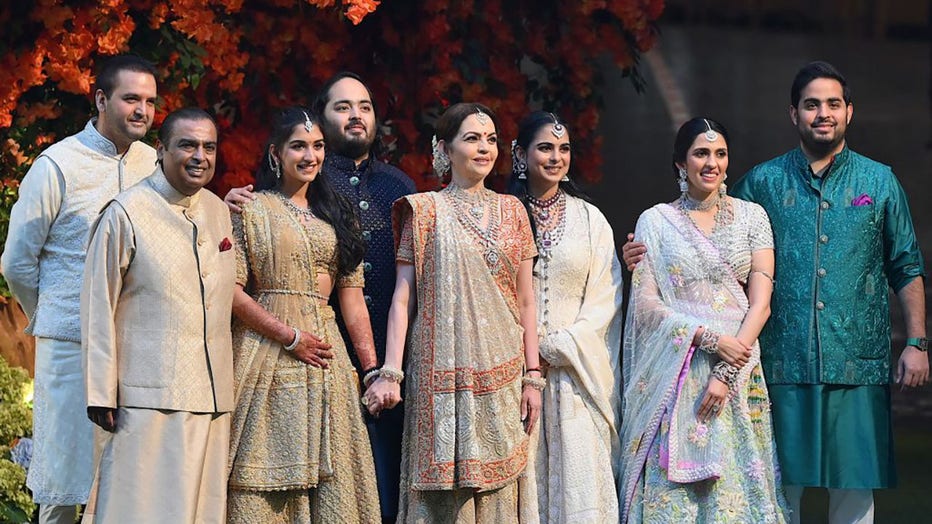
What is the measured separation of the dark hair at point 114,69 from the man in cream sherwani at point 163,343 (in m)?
0.35

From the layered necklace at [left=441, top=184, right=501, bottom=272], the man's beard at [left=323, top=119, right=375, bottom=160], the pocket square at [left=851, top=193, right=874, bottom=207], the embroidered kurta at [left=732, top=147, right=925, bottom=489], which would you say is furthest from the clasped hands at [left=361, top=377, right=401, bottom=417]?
the pocket square at [left=851, top=193, right=874, bottom=207]

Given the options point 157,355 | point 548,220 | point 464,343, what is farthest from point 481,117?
point 157,355

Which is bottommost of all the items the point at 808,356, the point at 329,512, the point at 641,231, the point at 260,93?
the point at 329,512

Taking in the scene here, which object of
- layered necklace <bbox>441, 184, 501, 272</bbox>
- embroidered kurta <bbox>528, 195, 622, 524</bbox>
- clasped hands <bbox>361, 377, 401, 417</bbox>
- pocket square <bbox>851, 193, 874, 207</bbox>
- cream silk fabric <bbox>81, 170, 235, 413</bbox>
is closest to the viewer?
cream silk fabric <bbox>81, 170, 235, 413</bbox>

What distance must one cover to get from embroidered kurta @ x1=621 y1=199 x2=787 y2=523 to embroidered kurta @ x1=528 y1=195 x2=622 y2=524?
3.6 inches

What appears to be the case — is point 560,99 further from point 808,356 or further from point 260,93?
point 808,356

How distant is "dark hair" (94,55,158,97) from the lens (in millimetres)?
5266

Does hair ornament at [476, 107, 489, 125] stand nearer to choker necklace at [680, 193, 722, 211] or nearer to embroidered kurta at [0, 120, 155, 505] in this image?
choker necklace at [680, 193, 722, 211]

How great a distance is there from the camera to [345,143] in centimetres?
565

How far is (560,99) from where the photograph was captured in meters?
7.03

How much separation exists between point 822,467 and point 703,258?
31.2 inches

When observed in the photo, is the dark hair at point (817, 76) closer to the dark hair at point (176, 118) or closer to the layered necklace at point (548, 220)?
the layered necklace at point (548, 220)

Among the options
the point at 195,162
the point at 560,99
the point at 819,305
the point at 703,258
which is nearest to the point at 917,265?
the point at 819,305

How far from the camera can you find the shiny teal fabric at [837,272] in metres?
5.67
